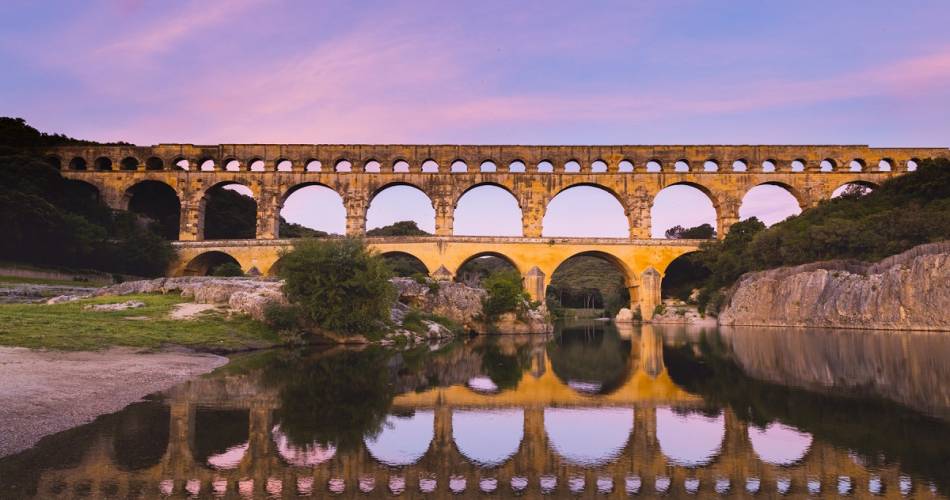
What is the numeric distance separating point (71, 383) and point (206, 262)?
1468 inches

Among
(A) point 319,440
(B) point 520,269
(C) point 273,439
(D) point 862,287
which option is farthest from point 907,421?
(B) point 520,269

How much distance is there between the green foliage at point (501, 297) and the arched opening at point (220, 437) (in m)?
23.6

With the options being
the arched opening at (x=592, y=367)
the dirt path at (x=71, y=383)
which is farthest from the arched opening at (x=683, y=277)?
the dirt path at (x=71, y=383)

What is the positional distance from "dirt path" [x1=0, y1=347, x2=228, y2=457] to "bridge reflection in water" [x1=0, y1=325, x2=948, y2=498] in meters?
0.40

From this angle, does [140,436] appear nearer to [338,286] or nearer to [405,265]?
[338,286]

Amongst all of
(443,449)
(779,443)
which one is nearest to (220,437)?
(443,449)

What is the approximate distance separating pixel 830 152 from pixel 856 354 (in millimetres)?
36798

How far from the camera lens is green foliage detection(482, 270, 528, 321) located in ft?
105

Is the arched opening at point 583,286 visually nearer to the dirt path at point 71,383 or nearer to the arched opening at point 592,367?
the arched opening at point 592,367

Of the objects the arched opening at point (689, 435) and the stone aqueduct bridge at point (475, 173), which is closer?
the arched opening at point (689, 435)

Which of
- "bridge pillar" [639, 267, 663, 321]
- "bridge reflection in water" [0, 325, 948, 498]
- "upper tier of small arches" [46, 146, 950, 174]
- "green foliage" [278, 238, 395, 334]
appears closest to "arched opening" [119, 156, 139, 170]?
"upper tier of small arches" [46, 146, 950, 174]

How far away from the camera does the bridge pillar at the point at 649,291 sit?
140ft

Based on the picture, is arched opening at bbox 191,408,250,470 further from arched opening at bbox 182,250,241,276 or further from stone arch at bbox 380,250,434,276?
stone arch at bbox 380,250,434,276

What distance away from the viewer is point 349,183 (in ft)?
152
